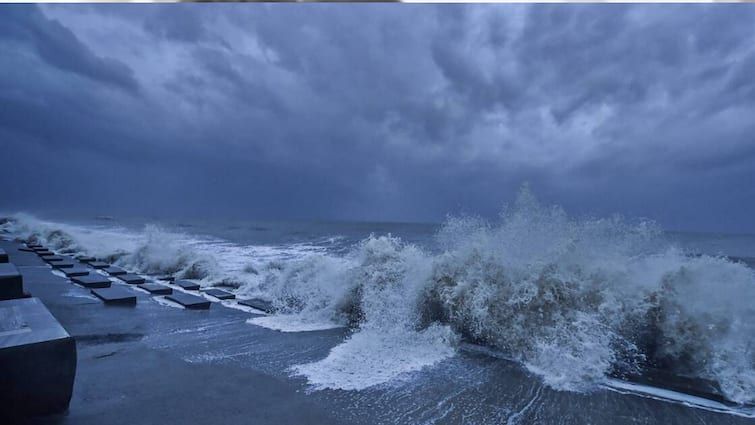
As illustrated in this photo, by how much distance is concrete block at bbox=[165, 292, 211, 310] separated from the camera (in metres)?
5.97

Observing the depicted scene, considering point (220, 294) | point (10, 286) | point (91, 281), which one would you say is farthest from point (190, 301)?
point (10, 286)

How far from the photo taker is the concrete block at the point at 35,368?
221 cm

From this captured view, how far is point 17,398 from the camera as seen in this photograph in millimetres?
2266

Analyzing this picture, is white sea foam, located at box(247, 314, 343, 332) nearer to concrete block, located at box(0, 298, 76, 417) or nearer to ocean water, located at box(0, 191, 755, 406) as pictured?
ocean water, located at box(0, 191, 755, 406)

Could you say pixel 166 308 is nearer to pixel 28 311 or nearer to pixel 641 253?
pixel 28 311

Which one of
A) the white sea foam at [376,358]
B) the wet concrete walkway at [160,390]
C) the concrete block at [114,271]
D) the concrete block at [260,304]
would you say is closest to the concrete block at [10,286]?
the wet concrete walkway at [160,390]

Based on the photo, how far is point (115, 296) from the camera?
19.7ft

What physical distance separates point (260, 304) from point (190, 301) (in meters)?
1.12

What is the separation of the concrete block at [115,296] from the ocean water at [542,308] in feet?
7.65

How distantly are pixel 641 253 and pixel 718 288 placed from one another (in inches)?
41.6

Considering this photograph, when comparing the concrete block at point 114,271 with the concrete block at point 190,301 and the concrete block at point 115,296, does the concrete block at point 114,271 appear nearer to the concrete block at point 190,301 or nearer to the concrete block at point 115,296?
the concrete block at point 115,296

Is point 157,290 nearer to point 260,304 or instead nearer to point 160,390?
point 260,304

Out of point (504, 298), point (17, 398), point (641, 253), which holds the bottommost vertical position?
point (17, 398)

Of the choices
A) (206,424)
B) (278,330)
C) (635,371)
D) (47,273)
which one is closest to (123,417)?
(206,424)
